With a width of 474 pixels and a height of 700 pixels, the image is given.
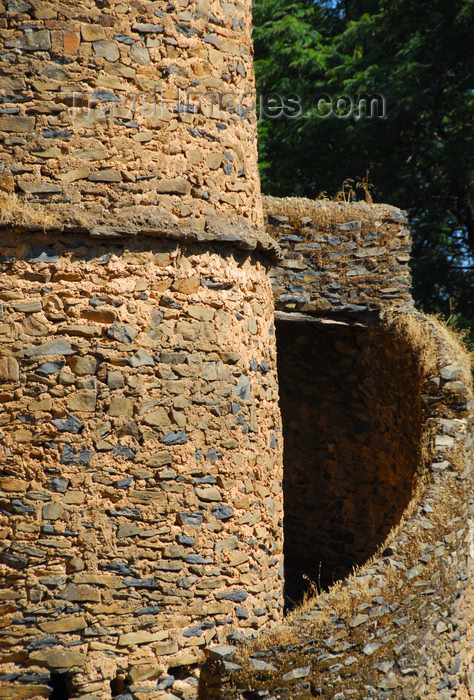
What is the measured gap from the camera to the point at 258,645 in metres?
4.91

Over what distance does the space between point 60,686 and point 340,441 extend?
463 cm

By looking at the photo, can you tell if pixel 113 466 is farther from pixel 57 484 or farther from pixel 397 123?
pixel 397 123

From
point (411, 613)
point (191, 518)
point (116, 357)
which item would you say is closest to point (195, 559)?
point (191, 518)

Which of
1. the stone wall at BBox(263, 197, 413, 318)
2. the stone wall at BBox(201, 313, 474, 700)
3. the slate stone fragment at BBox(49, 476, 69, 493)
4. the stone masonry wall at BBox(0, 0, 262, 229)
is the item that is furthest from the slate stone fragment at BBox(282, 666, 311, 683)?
the stone wall at BBox(263, 197, 413, 318)

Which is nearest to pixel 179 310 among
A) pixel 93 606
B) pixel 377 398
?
pixel 93 606

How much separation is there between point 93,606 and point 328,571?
175 inches

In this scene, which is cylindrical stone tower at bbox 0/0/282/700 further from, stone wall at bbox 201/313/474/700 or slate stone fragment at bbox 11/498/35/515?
stone wall at bbox 201/313/474/700

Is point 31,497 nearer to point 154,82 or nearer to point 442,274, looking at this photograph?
point 154,82

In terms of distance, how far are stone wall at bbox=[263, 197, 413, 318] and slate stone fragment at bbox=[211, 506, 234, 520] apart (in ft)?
9.83

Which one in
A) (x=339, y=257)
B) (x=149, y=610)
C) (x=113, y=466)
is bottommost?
(x=149, y=610)

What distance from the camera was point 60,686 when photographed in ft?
14.5

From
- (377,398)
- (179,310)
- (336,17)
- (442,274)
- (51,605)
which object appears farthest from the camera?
(336,17)

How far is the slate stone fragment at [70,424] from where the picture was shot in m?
4.40

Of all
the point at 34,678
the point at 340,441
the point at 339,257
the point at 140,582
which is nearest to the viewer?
the point at 34,678
